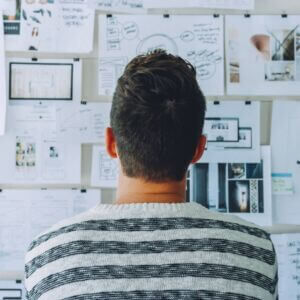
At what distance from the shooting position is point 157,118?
668mm

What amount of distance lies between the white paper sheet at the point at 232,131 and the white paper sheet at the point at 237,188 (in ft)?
0.08

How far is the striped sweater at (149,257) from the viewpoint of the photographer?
24.4 inches

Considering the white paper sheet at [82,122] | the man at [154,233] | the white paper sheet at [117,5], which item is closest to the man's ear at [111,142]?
the man at [154,233]

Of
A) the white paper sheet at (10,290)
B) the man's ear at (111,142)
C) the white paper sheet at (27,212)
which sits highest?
the man's ear at (111,142)

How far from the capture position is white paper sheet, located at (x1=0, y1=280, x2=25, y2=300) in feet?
4.48

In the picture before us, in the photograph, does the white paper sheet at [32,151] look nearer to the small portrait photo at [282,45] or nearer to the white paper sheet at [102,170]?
the white paper sheet at [102,170]

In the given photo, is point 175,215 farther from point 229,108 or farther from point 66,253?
point 229,108

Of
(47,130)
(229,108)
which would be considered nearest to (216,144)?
(229,108)

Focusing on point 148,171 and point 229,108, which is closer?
point 148,171

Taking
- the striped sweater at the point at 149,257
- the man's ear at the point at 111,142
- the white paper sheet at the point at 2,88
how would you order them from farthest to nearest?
the white paper sheet at the point at 2,88 < the man's ear at the point at 111,142 < the striped sweater at the point at 149,257

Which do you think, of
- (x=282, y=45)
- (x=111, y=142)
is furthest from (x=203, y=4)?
(x=111, y=142)

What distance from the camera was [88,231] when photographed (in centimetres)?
64

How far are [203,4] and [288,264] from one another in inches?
32.3

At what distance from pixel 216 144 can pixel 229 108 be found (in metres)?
0.11
